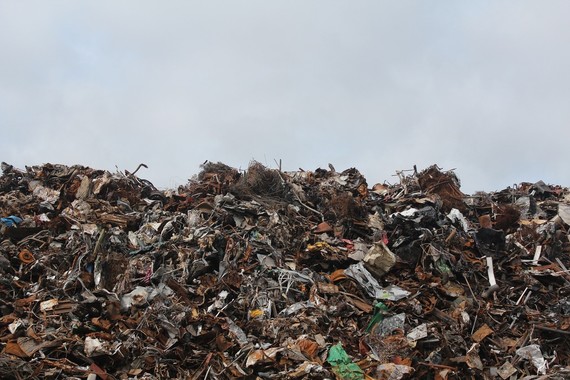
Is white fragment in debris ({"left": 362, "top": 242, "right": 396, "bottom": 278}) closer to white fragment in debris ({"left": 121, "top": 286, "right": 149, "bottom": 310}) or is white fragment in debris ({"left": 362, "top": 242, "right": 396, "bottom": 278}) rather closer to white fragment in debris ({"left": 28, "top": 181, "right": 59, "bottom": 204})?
white fragment in debris ({"left": 121, "top": 286, "right": 149, "bottom": 310})

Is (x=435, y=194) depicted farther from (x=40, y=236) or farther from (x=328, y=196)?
(x=40, y=236)

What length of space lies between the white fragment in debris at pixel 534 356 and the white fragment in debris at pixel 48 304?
6.60 metres

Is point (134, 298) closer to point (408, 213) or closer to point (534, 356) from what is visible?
point (408, 213)

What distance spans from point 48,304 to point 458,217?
7534 millimetres

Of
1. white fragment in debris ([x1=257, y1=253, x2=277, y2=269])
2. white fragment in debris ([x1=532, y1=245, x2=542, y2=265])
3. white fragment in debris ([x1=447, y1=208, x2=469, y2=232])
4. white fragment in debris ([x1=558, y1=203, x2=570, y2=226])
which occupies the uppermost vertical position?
white fragment in debris ([x1=558, y1=203, x2=570, y2=226])

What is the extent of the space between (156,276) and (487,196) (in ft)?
26.8

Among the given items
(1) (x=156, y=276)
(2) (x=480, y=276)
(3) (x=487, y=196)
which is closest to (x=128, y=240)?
(1) (x=156, y=276)

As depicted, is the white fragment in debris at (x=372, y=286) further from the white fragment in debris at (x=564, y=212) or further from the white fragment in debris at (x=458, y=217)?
the white fragment in debris at (x=564, y=212)

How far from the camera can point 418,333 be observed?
26.7 feet

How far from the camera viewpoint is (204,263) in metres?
9.32

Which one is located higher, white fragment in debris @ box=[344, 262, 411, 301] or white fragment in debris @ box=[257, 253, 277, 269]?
white fragment in debris @ box=[257, 253, 277, 269]

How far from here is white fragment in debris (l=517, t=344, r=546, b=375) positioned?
25.7ft

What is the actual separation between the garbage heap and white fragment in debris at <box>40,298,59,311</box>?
2cm

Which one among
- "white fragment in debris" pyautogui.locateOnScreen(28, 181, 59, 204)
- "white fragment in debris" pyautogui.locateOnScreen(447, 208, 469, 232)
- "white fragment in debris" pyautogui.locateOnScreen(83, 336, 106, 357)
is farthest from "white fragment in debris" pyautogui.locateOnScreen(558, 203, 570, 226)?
"white fragment in debris" pyautogui.locateOnScreen(28, 181, 59, 204)
